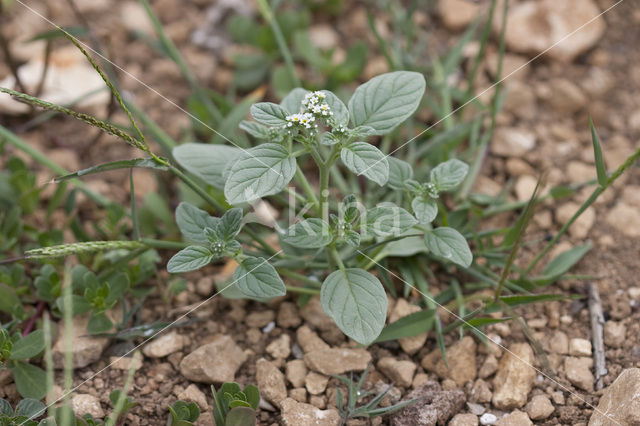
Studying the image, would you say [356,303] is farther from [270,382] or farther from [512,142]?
[512,142]

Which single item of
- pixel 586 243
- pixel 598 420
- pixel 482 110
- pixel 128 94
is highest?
pixel 128 94

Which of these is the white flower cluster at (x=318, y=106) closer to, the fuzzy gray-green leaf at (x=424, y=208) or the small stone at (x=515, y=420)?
the fuzzy gray-green leaf at (x=424, y=208)

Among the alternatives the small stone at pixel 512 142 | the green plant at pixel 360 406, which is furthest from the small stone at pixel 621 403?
the small stone at pixel 512 142

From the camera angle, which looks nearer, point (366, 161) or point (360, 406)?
point (366, 161)

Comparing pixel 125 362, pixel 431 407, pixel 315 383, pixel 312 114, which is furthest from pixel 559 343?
pixel 125 362

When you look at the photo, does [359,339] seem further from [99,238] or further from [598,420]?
[99,238]

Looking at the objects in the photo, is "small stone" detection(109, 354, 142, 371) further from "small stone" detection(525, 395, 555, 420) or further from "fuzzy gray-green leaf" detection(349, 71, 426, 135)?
"small stone" detection(525, 395, 555, 420)

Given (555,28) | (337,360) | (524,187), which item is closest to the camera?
(337,360)

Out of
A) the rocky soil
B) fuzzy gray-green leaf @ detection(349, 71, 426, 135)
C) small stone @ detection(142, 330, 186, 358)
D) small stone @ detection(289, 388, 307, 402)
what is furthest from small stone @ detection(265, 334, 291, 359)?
fuzzy gray-green leaf @ detection(349, 71, 426, 135)

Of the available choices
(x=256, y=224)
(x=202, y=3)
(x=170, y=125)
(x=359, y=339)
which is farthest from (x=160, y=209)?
(x=202, y=3)
